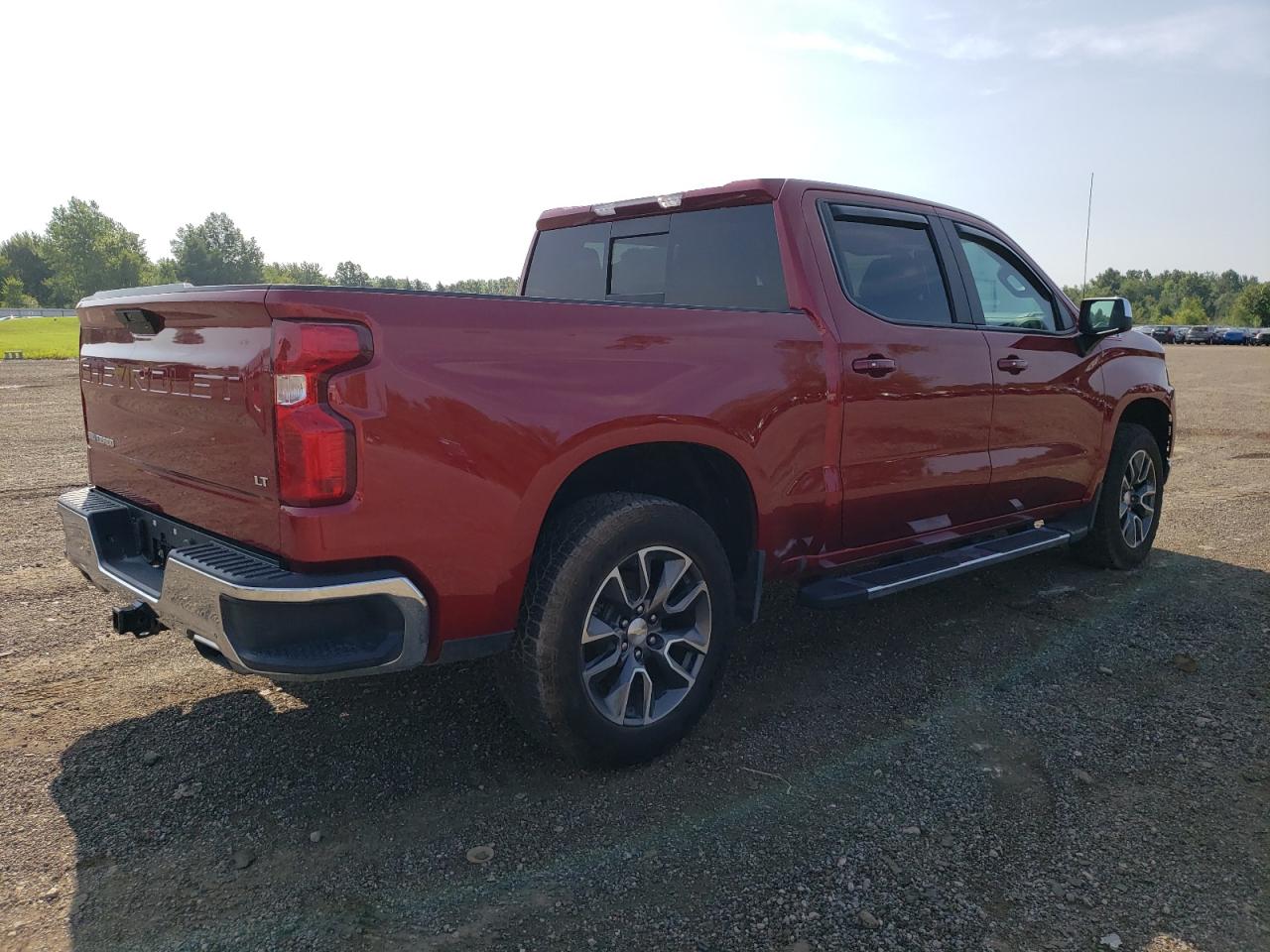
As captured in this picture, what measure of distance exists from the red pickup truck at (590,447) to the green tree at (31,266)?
149 m

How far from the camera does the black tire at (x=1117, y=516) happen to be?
527 centimetres

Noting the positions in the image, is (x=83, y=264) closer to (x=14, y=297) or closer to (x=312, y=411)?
(x=14, y=297)

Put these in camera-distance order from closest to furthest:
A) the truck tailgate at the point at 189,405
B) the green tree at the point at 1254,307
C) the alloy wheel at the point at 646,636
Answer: the truck tailgate at the point at 189,405
the alloy wheel at the point at 646,636
the green tree at the point at 1254,307

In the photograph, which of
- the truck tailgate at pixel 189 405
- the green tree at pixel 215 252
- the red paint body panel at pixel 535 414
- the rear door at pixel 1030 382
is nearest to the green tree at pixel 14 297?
the green tree at pixel 215 252

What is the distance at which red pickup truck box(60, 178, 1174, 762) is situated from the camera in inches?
93.0

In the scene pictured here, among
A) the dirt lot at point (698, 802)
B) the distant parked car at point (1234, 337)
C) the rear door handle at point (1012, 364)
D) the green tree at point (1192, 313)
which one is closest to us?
the dirt lot at point (698, 802)

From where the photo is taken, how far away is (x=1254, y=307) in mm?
95750

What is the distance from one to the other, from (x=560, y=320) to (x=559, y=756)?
4.66ft

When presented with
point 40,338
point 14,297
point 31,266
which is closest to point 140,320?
point 40,338

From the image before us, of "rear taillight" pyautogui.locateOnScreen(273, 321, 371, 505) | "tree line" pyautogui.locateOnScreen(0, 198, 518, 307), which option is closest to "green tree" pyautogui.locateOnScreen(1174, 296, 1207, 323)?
"tree line" pyautogui.locateOnScreen(0, 198, 518, 307)

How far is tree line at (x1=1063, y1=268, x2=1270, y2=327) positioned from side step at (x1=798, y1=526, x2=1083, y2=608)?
118 metres

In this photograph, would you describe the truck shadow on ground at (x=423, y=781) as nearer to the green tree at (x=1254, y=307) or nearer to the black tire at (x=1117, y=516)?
A: the black tire at (x=1117, y=516)

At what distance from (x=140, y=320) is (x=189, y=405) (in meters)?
0.45

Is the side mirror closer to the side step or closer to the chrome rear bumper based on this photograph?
the side step
